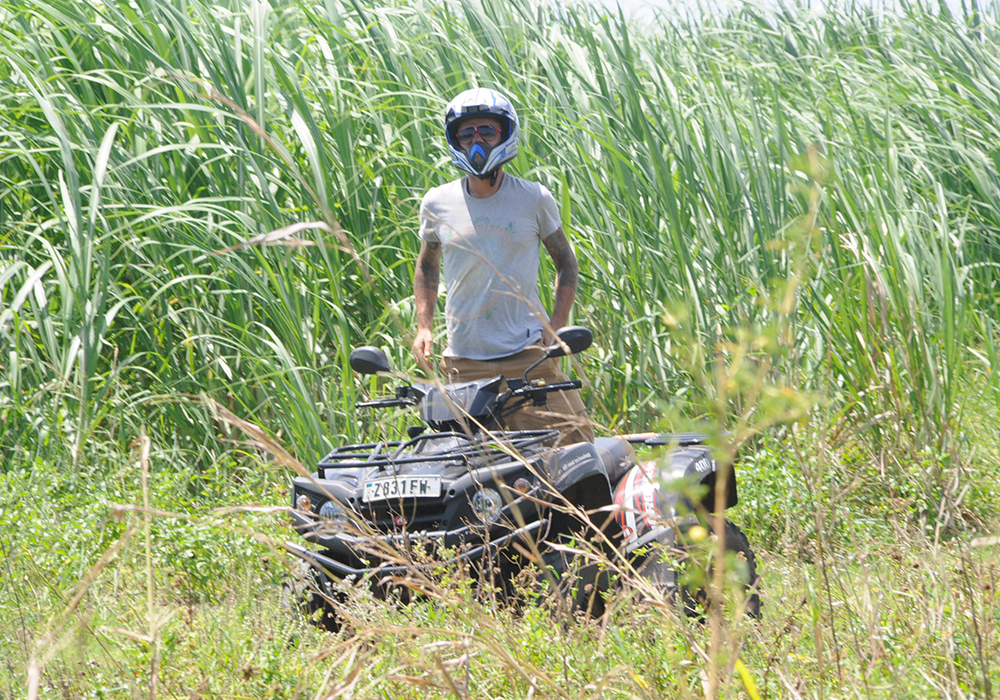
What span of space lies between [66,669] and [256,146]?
314 cm

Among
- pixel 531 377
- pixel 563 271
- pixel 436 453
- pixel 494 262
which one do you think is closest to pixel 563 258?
Answer: pixel 563 271

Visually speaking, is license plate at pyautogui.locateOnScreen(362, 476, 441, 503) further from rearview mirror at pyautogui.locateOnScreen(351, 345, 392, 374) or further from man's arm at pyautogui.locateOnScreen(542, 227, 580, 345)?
man's arm at pyautogui.locateOnScreen(542, 227, 580, 345)

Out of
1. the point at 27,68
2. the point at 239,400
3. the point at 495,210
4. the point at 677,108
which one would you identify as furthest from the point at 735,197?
the point at 27,68

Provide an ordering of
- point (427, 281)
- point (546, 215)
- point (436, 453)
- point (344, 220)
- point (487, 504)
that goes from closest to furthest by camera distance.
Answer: point (487, 504)
point (436, 453)
point (546, 215)
point (427, 281)
point (344, 220)

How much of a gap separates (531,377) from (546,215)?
0.58m

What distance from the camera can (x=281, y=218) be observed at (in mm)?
5398

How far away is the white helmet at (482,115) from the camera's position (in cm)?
369

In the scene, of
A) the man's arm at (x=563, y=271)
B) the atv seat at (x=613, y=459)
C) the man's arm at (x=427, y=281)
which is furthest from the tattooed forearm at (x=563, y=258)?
the atv seat at (x=613, y=459)

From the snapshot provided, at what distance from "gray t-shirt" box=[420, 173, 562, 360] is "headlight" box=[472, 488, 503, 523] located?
782mm

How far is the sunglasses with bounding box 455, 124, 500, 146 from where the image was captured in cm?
373

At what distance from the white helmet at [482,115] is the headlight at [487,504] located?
120 centimetres

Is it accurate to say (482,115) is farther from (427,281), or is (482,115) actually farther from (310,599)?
(310,599)

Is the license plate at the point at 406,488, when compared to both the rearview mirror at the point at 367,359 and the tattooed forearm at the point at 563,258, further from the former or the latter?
the tattooed forearm at the point at 563,258

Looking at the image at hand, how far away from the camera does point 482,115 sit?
3705 millimetres
